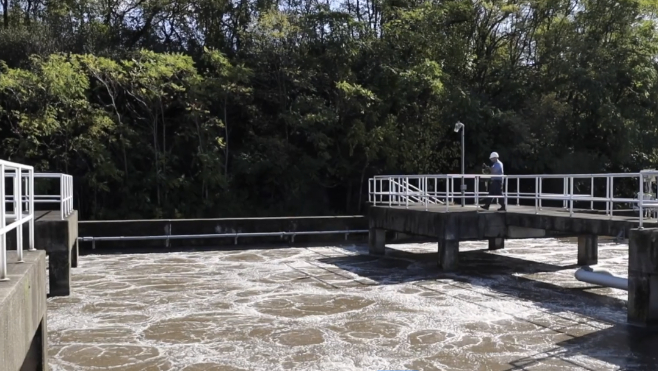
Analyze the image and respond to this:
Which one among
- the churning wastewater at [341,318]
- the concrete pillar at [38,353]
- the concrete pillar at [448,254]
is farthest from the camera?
the concrete pillar at [448,254]

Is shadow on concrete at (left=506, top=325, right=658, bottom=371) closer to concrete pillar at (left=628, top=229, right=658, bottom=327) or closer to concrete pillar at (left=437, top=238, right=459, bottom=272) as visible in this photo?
concrete pillar at (left=628, top=229, right=658, bottom=327)

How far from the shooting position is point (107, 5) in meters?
29.3

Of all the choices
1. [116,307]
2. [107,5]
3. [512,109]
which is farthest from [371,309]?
[107,5]

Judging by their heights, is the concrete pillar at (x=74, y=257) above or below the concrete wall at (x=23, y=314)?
below

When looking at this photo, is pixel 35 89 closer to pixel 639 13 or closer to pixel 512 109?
pixel 512 109

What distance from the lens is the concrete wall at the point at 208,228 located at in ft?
66.0

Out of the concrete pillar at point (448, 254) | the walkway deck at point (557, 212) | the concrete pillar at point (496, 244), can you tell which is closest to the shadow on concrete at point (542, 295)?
the concrete pillar at point (448, 254)

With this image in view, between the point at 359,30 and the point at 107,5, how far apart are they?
11.1m

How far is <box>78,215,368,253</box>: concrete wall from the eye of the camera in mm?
20125

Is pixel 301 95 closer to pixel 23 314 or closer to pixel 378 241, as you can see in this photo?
pixel 378 241

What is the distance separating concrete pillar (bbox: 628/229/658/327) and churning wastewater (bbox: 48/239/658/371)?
330 mm

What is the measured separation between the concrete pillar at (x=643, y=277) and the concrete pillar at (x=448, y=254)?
5.59 m

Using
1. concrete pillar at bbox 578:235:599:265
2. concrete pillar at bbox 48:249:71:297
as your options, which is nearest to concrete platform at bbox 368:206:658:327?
concrete pillar at bbox 578:235:599:265

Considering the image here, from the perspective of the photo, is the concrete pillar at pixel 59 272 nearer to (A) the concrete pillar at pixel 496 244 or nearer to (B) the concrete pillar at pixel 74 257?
(B) the concrete pillar at pixel 74 257
